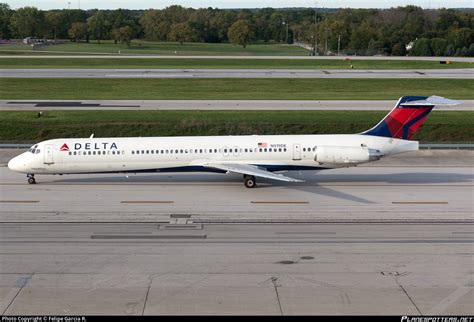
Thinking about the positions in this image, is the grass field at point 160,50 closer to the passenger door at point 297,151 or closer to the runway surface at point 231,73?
the runway surface at point 231,73

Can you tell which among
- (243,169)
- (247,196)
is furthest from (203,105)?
(247,196)

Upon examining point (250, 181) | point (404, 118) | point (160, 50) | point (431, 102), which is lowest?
point (250, 181)

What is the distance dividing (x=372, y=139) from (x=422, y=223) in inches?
306

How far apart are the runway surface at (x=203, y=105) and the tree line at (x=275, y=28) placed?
6541 centimetres

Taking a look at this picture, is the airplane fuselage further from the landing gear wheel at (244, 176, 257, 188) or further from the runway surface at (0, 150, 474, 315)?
the runway surface at (0, 150, 474, 315)

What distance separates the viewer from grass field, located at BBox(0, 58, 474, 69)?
9506 cm

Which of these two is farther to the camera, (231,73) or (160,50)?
(160,50)

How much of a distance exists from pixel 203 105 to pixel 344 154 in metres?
26.8

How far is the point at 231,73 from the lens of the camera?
84750 millimetres

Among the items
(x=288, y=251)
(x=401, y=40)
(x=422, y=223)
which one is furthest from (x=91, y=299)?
(x=401, y=40)

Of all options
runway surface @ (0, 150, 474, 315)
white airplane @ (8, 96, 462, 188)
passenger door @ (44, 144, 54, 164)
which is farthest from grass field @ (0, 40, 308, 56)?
runway surface @ (0, 150, 474, 315)

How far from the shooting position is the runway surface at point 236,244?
20.6m

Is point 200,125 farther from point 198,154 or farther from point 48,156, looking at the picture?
point 48,156

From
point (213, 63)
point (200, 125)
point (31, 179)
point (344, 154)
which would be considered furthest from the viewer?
point (213, 63)
